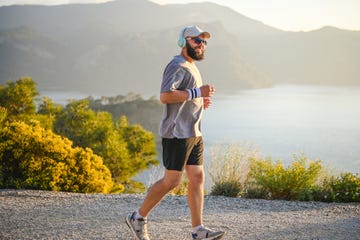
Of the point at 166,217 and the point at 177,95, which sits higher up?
the point at 177,95

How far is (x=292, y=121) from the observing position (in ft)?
275

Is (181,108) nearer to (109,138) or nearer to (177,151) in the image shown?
(177,151)

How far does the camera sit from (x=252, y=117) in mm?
92500

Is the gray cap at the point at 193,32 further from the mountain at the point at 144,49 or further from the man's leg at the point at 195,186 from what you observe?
the mountain at the point at 144,49

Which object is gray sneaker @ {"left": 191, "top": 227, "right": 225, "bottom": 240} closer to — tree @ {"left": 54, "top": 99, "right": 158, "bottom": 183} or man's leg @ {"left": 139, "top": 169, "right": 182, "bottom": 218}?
man's leg @ {"left": 139, "top": 169, "right": 182, "bottom": 218}

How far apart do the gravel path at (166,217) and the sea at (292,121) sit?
27.9 m

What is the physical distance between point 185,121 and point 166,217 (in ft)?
6.66

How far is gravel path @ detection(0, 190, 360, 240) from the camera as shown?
445 centimetres

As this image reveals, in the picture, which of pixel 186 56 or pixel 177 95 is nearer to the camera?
pixel 177 95

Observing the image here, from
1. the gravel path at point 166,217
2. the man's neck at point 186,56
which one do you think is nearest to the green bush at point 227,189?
the gravel path at point 166,217

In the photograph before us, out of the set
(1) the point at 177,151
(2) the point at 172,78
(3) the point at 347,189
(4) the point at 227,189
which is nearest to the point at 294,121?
(3) the point at 347,189

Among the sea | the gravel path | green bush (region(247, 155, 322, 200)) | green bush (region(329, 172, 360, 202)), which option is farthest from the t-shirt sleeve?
the sea

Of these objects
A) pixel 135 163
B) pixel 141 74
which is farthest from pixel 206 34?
pixel 141 74

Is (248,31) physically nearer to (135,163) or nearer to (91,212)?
(135,163)
